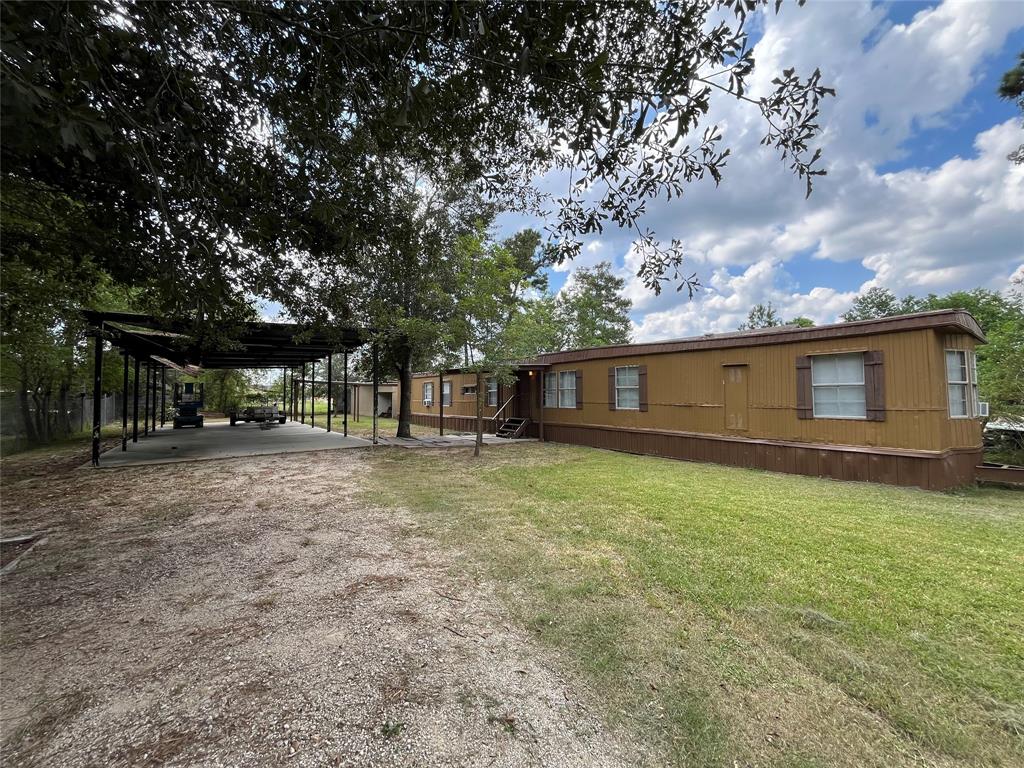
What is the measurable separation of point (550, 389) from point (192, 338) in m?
10.0

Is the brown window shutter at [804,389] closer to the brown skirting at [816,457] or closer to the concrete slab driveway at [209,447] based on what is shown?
the brown skirting at [816,457]

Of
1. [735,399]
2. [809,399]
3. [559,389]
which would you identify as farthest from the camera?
[559,389]

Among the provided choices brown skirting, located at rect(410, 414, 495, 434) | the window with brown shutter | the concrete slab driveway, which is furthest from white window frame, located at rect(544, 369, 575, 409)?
the concrete slab driveway

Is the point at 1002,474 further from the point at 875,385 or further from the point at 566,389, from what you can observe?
the point at 566,389

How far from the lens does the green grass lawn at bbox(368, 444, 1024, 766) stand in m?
1.76

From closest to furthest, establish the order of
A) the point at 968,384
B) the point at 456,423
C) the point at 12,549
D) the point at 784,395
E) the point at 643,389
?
the point at 12,549
the point at 968,384
the point at 784,395
the point at 643,389
the point at 456,423

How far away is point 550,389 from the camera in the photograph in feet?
46.3

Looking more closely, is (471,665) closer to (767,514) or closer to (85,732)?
(85,732)

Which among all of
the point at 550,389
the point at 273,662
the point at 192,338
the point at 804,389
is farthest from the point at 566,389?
the point at 273,662

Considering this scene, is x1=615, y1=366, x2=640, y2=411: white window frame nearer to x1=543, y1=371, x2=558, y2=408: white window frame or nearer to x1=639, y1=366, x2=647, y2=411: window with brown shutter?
x1=639, y1=366, x2=647, y2=411: window with brown shutter

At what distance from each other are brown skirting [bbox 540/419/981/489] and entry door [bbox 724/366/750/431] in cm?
31

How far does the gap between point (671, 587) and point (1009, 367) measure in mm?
11655

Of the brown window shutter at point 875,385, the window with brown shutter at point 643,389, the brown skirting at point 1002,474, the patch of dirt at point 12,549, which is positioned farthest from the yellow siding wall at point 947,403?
the patch of dirt at point 12,549

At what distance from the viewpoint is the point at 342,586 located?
10.3 feet
